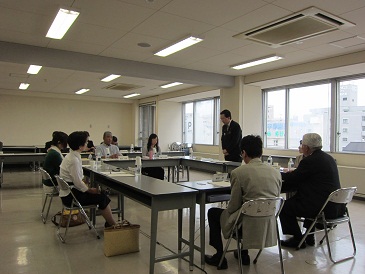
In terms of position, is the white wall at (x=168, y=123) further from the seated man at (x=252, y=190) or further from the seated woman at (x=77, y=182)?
the seated man at (x=252, y=190)

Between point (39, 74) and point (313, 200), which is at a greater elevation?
point (39, 74)

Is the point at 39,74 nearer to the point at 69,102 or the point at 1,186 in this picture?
the point at 1,186

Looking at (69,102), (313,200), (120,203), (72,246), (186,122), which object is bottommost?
(72,246)

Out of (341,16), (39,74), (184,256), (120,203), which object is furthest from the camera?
(39,74)

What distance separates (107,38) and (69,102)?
789cm

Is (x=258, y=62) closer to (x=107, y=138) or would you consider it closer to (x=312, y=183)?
(x=107, y=138)

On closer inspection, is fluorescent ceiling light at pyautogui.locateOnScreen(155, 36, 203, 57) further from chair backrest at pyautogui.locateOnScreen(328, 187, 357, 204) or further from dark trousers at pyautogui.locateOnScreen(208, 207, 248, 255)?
chair backrest at pyautogui.locateOnScreen(328, 187, 357, 204)

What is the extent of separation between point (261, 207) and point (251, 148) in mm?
496

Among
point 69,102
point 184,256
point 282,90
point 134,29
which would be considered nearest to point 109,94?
point 69,102

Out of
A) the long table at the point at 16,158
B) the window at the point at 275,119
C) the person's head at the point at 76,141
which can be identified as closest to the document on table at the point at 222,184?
the person's head at the point at 76,141

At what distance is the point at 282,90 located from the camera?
8281 millimetres

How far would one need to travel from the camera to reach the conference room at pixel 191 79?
3395mm

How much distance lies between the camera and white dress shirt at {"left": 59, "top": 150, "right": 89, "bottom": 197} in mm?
3398

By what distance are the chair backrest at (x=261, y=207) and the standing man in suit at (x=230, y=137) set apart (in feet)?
9.02
